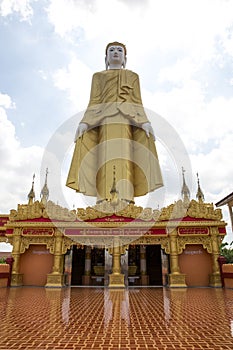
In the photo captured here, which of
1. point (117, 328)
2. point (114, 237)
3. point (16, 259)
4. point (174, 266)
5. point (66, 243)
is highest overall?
point (114, 237)

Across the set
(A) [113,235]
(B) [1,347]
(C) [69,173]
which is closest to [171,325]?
(B) [1,347]

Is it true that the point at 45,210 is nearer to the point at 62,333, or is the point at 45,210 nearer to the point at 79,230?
the point at 79,230

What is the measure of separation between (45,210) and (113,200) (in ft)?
9.03

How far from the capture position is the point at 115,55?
16.3m

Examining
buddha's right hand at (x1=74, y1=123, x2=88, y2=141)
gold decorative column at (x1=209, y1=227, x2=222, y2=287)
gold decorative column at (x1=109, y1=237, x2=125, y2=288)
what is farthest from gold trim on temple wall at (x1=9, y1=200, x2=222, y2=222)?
buddha's right hand at (x1=74, y1=123, x2=88, y2=141)

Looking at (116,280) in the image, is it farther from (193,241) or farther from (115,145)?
(115,145)

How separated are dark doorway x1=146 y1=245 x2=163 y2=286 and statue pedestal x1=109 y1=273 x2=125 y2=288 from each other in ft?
10.6

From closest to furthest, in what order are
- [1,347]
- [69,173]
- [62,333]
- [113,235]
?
1. [1,347]
2. [62,333]
3. [113,235]
4. [69,173]

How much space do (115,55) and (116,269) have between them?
41.1ft

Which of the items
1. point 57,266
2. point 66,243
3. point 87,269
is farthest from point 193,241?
point 57,266

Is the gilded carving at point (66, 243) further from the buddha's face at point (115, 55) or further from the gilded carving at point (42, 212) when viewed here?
the buddha's face at point (115, 55)

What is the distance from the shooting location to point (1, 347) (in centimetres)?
260

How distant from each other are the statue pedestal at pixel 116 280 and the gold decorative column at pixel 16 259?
141 inches

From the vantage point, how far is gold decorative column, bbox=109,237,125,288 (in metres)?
9.71
